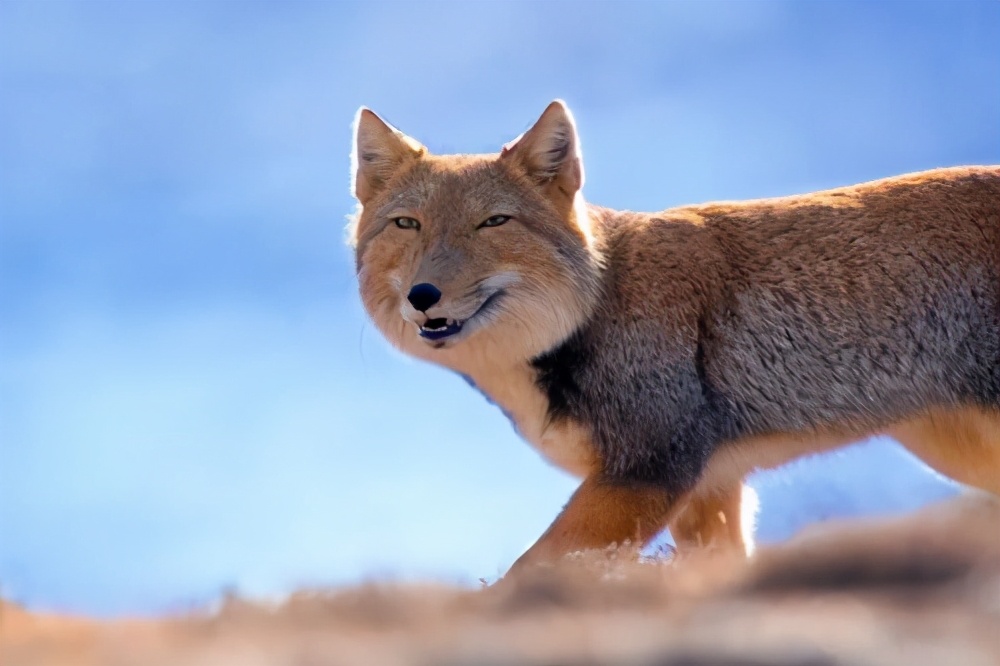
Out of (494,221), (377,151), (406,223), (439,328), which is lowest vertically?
(439,328)

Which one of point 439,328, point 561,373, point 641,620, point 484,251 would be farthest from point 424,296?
point 641,620

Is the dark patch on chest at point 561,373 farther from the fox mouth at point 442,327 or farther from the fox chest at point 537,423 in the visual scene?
the fox mouth at point 442,327

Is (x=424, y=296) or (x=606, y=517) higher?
(x=424, y=296)

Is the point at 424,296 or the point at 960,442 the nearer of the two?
the point at 424,296

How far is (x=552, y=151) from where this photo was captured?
7.46 m

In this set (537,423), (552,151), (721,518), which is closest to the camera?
(537,423)

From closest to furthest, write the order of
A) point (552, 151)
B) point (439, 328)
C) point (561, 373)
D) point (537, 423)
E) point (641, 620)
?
point (641, 620)
point (439, 328)
point (561, 373)
point (537, 423)
point (552, 151)

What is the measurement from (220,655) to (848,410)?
5443 millimetres

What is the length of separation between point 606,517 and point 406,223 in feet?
8.08

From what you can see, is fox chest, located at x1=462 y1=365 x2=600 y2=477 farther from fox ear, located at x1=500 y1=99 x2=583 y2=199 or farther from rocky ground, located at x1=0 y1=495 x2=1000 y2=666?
rocky ground, located at x1=0 y1=495 x2=1000 y2=666

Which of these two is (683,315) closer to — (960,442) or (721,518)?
(721,518)

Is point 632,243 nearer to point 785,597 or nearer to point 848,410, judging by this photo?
point 848,410

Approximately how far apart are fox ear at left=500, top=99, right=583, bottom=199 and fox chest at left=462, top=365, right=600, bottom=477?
1.39 m

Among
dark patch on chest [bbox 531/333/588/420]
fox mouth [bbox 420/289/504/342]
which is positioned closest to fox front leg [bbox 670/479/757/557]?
dark patch on chest [bbox 531/333/588/420]
